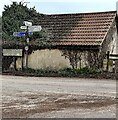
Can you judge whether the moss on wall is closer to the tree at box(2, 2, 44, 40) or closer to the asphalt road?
the tree at box(2, 2, 44, 40)

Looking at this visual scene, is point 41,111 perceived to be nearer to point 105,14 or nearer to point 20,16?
point 105,14

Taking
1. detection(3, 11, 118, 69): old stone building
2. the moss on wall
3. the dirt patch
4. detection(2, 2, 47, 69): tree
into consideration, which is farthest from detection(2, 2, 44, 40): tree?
the dirt patch

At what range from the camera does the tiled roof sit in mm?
30594

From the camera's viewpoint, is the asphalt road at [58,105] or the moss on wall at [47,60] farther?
the moss on wall at [47,60]

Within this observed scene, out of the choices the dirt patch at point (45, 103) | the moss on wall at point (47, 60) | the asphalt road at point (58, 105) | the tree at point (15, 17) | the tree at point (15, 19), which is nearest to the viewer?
the asphalt road at point (58, 105)

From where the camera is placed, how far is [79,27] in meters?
32.6

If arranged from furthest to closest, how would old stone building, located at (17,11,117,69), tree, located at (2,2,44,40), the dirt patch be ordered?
tree, located at (2,2,44,40)
old stone building, located at (17,11,117,69)
the dirt patch

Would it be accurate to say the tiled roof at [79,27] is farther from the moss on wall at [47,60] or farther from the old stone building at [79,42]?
the moss on wall at [47,60]

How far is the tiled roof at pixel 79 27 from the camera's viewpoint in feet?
100

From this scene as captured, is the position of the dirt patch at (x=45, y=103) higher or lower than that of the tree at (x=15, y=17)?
lower

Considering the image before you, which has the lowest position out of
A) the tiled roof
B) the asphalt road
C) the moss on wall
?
the asphalt road

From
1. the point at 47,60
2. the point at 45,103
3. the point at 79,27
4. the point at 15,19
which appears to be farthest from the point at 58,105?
the point at 15,19

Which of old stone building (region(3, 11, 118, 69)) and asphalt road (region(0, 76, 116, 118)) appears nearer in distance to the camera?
asphalt road (region(0, 76, 116, 118))

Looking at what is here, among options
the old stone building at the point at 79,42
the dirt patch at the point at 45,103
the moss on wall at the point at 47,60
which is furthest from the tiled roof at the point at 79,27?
the dirt patch at the point at 45,103
